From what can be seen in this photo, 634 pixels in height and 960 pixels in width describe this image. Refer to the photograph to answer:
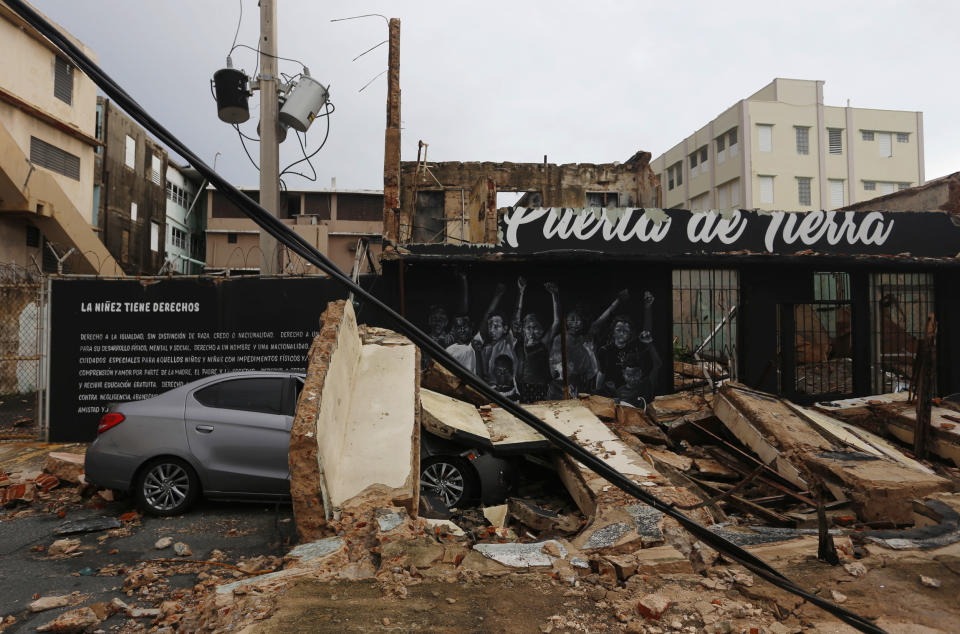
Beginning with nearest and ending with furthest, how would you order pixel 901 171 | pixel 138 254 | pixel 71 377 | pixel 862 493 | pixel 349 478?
pixel 349 478
pixel 862 493
pixel 71 377
pixel 138 254
pixel 901 171

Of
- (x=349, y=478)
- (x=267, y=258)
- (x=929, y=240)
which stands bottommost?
(x=349, y=478)

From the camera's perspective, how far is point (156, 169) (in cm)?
3416

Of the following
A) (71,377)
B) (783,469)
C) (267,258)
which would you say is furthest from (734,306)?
(71,377)

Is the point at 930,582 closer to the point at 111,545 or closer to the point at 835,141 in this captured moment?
the point at 111,545

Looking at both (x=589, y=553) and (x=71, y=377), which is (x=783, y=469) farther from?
(x=71, y=377)

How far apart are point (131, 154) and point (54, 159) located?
12.1 metres

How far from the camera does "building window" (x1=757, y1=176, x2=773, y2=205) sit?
39.0 m

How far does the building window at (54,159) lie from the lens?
738 inches

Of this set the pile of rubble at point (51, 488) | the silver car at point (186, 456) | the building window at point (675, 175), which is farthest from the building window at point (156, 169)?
the building window at point (675, 175)

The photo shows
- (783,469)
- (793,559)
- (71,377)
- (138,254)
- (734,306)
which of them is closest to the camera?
(793,559)

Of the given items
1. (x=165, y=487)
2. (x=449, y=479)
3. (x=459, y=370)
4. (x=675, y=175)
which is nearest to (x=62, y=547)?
(x=165, y=487)

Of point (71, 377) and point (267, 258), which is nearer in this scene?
point (71, 377)

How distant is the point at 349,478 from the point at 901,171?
50716 millimetres

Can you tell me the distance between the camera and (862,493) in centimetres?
566
